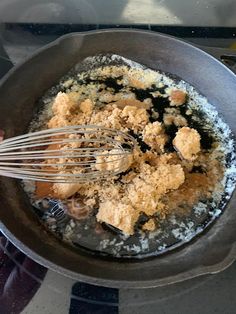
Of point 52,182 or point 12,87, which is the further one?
point 12,87

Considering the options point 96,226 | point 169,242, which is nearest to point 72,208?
point 96,226

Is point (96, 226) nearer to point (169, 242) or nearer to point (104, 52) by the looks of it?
point (169, 242)

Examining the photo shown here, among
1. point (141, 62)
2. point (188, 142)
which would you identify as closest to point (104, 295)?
point (188, 142)

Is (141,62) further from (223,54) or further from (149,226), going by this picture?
(149,226)

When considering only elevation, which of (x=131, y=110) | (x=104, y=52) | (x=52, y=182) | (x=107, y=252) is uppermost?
(x=104, y=52)

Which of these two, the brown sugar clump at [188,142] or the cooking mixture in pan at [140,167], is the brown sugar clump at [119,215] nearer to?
the cooking mixture in pan at [140,167]

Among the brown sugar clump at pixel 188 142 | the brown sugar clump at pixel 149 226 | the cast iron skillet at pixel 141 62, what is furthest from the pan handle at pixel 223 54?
the brown sugar clump at pixel 149 226

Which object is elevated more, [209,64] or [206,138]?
[209,64]
